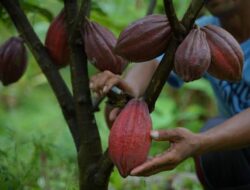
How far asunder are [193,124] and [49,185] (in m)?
1.53

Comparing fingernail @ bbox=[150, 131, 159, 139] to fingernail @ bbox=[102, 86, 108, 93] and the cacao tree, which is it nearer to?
the cacao tree

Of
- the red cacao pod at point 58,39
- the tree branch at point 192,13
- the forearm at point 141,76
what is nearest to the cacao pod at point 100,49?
the red cacao pod at point 58,39

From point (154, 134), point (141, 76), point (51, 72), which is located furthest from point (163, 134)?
point (141, 76)

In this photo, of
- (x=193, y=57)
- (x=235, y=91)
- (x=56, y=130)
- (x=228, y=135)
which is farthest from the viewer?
(x=56, y=130)

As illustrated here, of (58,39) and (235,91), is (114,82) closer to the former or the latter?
(58,39)

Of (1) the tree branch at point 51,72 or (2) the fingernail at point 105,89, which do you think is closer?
(2) the fingernail at point 105,89

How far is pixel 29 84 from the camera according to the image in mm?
4367

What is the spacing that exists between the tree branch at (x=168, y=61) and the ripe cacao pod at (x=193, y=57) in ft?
0.15

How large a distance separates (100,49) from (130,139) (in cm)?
26

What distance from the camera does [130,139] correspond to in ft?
3.40

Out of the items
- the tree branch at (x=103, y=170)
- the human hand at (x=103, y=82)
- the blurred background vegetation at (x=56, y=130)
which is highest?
the human hand at (x=103, y=82)

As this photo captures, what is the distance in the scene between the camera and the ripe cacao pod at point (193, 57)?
3.26ft

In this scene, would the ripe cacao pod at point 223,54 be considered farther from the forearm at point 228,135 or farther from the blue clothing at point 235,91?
the blue clothing at point 235,91

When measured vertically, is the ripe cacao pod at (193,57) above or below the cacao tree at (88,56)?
above
